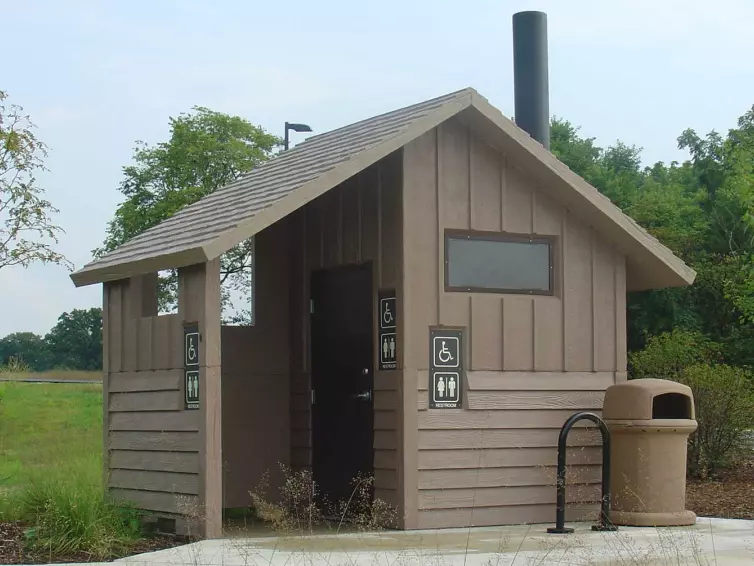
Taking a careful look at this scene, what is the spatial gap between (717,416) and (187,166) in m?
24.3

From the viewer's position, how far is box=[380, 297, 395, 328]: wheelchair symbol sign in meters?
10.7

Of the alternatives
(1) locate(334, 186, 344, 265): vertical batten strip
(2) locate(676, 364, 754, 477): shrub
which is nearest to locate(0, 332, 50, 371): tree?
(2) locate(676, 364, 754, 477): shrub

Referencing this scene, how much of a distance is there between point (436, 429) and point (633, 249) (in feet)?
9.22

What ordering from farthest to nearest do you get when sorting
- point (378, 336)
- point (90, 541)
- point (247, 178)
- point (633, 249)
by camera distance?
point (247, 178) < point (633, 249) < point (378, 336) < point (90, 541)

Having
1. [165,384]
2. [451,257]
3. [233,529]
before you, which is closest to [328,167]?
[451,257]

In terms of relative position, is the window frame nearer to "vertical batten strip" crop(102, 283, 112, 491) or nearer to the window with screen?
the window with screen

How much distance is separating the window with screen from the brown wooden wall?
2.37 metres

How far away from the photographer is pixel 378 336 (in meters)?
10.9

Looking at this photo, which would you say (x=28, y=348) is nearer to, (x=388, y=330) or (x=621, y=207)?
(x=621, y=207)

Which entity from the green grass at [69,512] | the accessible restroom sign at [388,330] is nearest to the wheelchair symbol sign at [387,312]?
the accessible restroom sign at [388,330]

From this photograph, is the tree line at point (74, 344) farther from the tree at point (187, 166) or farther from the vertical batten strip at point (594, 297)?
the vertical batten strip at point (594, 297)

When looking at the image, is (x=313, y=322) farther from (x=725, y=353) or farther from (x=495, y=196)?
(x=725, y=353)

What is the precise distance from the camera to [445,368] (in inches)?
421

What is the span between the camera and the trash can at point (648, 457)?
10.8m
